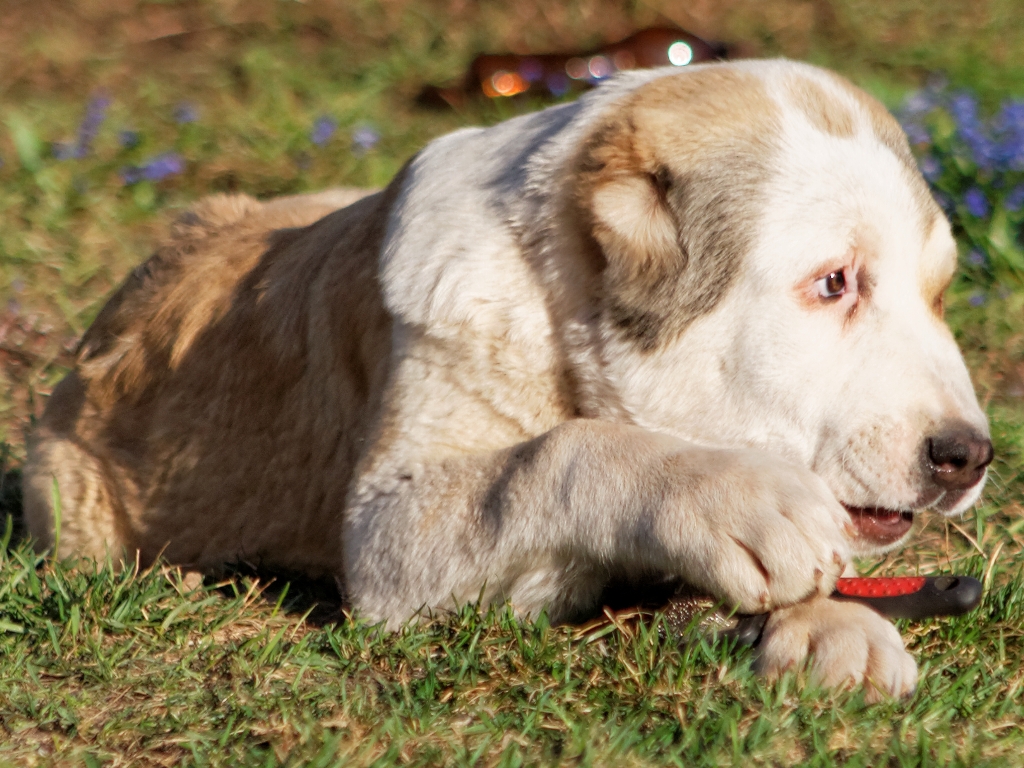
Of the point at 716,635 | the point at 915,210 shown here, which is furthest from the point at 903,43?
the point at 716,635

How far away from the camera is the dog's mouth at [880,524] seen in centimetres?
321

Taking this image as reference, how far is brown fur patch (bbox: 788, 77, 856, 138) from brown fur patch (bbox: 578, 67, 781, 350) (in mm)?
93

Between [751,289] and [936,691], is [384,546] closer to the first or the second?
[751,289]

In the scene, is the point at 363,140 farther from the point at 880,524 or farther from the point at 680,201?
the point at 880,524

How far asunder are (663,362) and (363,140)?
15.4ft

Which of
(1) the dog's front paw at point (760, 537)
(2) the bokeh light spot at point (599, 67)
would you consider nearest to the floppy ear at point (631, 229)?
(1) the dog's front paw at point (760, 537)

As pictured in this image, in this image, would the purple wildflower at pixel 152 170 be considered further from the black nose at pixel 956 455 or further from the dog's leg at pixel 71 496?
the black nose at pixel 956 455

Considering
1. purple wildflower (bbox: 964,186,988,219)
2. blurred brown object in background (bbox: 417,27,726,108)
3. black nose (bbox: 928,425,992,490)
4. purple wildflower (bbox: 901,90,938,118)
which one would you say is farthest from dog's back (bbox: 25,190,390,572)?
blurred brown object in background (bbox: 417,27,726,108)

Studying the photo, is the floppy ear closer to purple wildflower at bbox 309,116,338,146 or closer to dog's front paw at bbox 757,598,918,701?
dog's front paw at bbox 757,598,918,701

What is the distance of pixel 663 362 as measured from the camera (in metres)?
3.13

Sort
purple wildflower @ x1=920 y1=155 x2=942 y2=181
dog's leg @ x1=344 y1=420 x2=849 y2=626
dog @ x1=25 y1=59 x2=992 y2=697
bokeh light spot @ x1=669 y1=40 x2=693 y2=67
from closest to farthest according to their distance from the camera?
dog's leg @ x1=344 y1=420 x2=849 y2=626, dog @ x1=25 y1=59 x2=992 y2=697, purple wildflower @ x1=920 y1=155 x2=942 y2=181, bokeh light spot @ x1=669 y1=40 x2=693 y2=67

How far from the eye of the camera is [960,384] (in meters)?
3.14

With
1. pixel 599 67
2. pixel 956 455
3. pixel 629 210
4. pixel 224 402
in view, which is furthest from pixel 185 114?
pixel 956 455

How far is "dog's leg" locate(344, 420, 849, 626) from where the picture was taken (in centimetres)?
270
